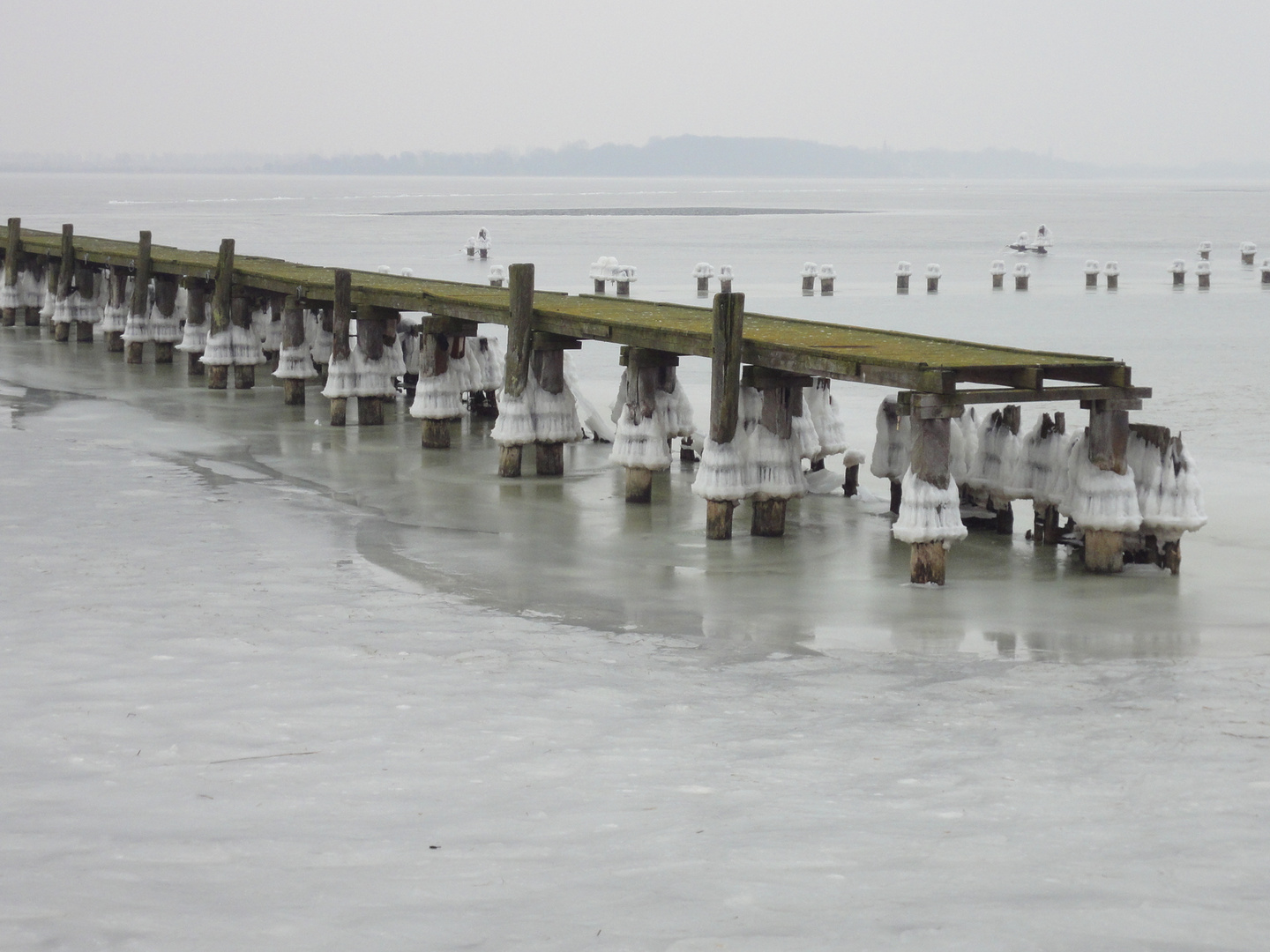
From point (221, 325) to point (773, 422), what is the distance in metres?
10.3

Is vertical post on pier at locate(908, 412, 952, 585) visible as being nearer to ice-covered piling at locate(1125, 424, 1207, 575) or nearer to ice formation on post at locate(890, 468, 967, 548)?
ice formation on post at locate(890, 468, 967, 548)

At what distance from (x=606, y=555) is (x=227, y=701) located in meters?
4.09

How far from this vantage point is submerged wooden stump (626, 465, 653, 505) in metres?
13.6

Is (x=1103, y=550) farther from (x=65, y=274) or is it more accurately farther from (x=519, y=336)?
(x=65, y=274)

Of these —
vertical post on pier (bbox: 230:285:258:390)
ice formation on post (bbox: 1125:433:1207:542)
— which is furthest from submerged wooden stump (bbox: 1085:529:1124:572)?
vertical post on pier (bbox: 230:285:258:390)

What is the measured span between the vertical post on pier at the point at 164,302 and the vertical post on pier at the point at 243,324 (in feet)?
9.30

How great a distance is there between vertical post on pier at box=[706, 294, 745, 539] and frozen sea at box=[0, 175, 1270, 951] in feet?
2.88

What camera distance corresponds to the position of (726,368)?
1195cm

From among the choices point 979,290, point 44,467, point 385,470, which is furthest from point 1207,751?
point 979,290

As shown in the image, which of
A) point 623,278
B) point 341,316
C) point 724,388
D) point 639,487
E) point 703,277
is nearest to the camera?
point 724,388

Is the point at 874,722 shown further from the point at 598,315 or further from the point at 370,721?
the point at 598,315

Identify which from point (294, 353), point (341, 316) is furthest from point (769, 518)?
point (294, 353)

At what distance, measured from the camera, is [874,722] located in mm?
7906

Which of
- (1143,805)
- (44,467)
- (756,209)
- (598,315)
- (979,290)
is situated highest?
(756,209)
